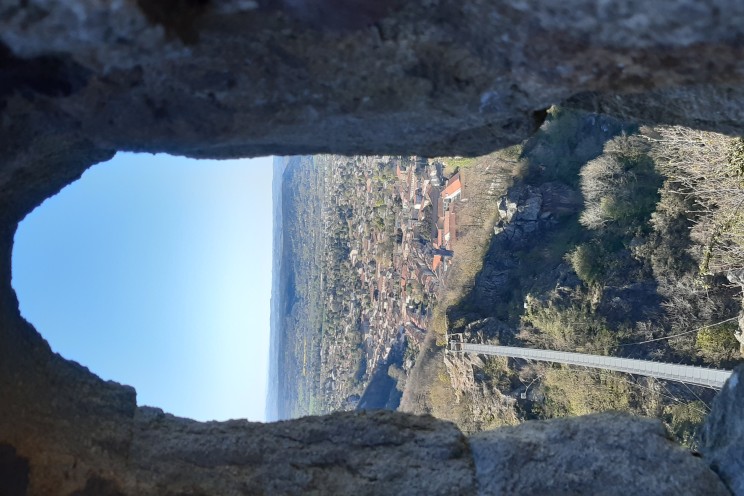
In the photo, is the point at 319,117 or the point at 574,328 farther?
the point at 574,328

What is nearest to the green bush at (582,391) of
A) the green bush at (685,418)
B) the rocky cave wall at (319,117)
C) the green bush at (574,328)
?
the green bush at (574,328)

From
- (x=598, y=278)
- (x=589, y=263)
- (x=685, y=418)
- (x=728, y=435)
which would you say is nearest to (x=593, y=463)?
(x=728, y=435)

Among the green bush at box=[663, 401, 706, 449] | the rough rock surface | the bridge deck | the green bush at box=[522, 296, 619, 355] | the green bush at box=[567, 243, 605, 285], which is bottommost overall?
the green bush at box=[663, 401, 706, 449]

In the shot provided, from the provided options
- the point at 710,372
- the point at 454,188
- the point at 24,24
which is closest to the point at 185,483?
the point at 24,24

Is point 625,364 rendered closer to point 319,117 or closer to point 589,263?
point 589,263

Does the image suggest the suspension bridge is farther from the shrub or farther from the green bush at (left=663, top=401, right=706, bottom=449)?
the green bush at (left=663, top=401, right=706, bottom=449)

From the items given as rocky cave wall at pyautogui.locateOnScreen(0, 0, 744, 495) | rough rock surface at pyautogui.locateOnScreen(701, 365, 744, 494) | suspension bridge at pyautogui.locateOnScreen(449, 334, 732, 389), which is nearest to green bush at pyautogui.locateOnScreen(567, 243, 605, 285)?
suspension bridge at pyautogui.locateOnScreen(449, 334, 732, 389)
